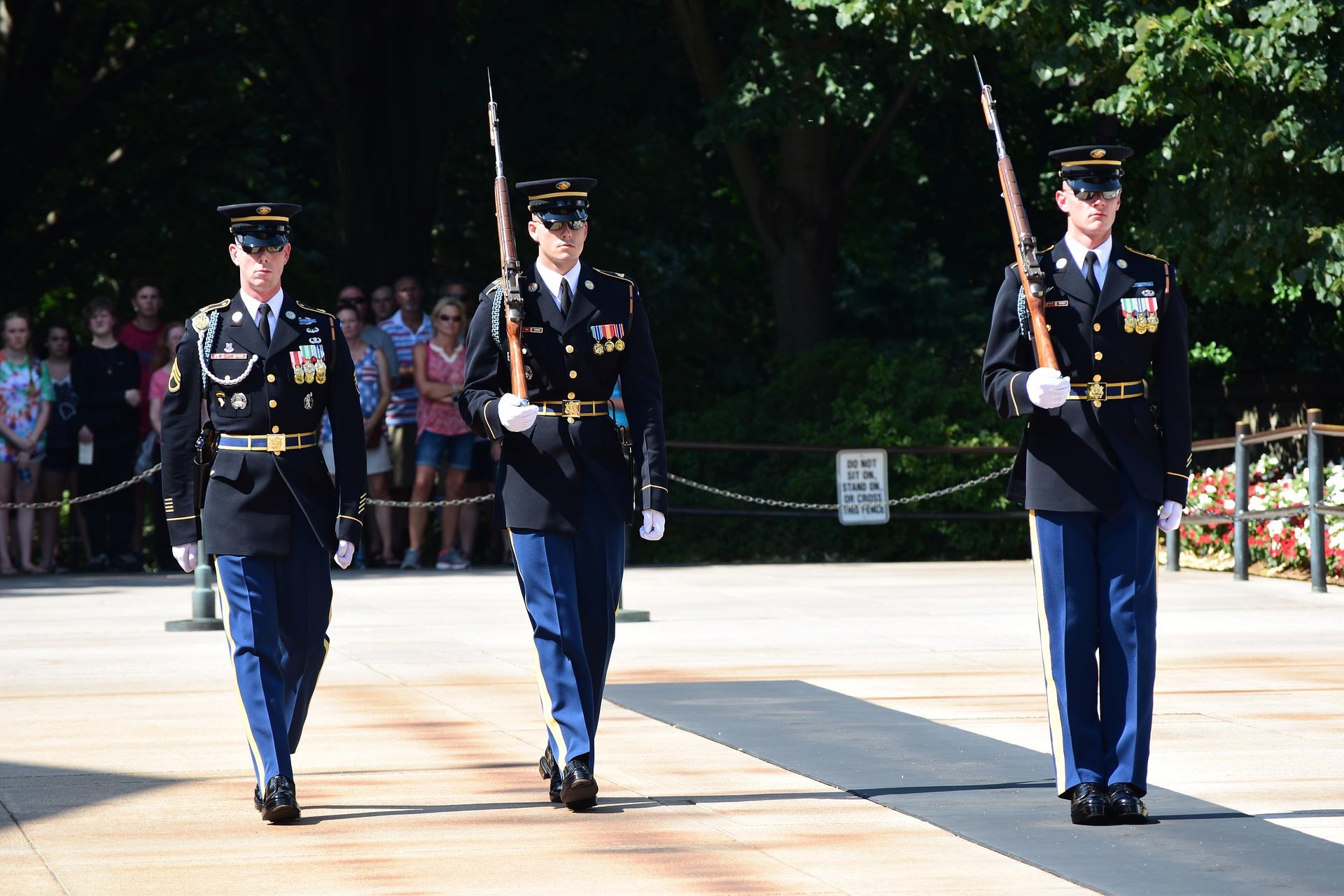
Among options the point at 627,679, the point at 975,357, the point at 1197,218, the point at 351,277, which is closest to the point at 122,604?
the point at 627,679

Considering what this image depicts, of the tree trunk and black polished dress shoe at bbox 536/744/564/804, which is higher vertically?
the tree trunk

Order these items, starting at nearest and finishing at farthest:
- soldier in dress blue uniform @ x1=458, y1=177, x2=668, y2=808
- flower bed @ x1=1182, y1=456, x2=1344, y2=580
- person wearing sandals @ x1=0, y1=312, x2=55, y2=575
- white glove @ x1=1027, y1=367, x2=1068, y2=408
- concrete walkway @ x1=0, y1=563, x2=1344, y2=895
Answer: concrete walkway @ x1=0, y1=563, x2=1344, y2=895 < white glove @ x1=1027, y1=367, x2=1068, y2=408 < soldier in dress blue uniform @ x1=458, y1=177, x2=668, y2=808 < flower bed @ x1=1182, y1=456, x2=1344, y2=580 < person wearing sandals @ x1=0, y1=312, x2=55, y2=575

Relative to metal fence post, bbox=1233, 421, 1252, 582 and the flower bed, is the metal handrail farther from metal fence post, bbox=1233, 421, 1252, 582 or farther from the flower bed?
the flower bed

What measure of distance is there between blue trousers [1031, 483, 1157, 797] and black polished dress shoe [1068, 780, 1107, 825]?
4 centimetres

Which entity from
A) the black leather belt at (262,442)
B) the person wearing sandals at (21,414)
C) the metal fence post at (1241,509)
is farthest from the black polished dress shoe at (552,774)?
the person wearing sandals at (21,414)

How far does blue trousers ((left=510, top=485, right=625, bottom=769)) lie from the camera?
683 cm

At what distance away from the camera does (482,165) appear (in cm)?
2469

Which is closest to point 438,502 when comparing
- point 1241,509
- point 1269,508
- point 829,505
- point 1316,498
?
point 829,505

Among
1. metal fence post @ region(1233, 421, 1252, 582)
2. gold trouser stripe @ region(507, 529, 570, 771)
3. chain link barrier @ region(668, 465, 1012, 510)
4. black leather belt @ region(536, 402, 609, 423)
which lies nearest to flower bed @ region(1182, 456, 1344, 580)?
metal fence post @ region(1233, 421, 1252, 582)

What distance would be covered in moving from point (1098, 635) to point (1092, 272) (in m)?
1.16

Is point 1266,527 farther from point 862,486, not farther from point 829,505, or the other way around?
point 829,505

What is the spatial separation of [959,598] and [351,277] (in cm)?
832

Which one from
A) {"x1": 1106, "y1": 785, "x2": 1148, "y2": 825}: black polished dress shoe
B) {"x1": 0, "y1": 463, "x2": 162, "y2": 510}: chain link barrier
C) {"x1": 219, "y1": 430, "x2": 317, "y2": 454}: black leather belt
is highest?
{"x1": 219, "y1": 430, "x2": 317, "y2": 454}: black leather belt

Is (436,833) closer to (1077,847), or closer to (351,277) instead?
(1077,847)
